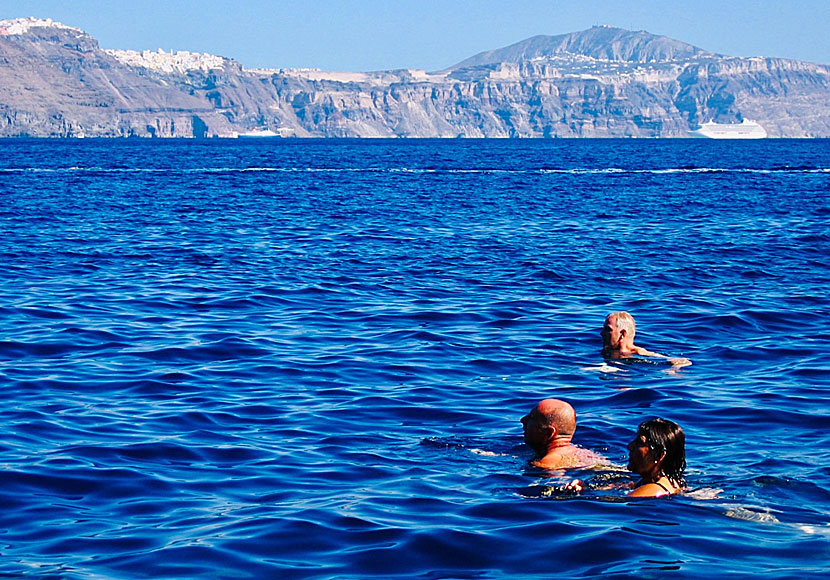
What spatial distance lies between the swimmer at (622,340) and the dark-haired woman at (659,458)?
581cm

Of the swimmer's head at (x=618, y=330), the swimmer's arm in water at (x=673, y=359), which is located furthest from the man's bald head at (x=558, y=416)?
the swimmer's arm in water at (x=673, y=359)

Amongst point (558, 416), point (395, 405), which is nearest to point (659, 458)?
point (558, 416)

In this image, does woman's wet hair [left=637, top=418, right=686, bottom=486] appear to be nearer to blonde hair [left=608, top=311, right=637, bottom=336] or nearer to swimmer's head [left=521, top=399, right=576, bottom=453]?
swimmer's head [left=521, top=399, right=576, bottom=453]

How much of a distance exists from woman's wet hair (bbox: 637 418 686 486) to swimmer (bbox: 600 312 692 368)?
5.81 meters

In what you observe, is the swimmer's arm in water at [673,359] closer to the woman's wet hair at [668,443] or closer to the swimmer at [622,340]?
the swimmer at [622,340]

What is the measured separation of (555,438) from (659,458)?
132 centimetres

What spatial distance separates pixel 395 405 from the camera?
40.8 ft

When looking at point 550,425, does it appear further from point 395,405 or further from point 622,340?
point 622,340

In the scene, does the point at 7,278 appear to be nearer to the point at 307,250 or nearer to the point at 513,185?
the point at 307,250

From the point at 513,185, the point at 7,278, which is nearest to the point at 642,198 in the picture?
the point at 513,185

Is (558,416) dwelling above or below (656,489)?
above

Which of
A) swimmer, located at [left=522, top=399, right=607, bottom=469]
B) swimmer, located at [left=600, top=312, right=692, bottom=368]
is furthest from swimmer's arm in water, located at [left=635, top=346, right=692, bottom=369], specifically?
swimmer, located at [left=522, top=399, right=607, bottom=469]

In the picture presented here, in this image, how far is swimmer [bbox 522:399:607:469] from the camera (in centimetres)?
977

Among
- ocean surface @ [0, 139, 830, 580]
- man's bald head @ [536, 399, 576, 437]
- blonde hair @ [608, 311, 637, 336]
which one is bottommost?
ocean surface @ [0, 139, 830, 580]
